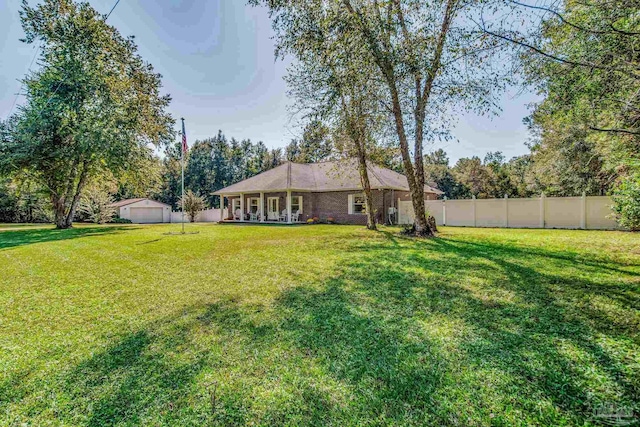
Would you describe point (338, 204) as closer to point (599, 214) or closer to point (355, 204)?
point (355, 204)

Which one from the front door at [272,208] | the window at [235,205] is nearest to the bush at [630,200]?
the front door at [272,208]

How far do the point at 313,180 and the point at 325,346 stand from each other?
2060cm

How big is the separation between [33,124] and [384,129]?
61.3 ft

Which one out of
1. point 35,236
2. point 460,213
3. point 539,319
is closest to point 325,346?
point 539,319

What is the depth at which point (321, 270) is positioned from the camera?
6.23m

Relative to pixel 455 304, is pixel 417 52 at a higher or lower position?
higher

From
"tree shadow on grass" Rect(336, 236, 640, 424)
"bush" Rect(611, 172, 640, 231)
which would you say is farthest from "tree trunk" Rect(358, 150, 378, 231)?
"bush" Rect(611, 172, 640, 231)

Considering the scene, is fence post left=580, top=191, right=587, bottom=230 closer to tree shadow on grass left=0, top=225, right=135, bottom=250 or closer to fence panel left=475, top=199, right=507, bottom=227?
fence panel left=475, top=199, right=507, bottom=227

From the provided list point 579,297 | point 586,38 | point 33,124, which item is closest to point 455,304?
point 579,297

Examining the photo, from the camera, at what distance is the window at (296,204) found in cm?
2209

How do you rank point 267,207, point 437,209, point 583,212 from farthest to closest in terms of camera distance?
point 267,207
point 437,209
point 583,212

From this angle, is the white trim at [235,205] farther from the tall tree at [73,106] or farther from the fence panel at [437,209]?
the fence panel at [437,209]

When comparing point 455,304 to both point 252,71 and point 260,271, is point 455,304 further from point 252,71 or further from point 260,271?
point 252,71

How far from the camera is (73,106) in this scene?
17.7 meters
